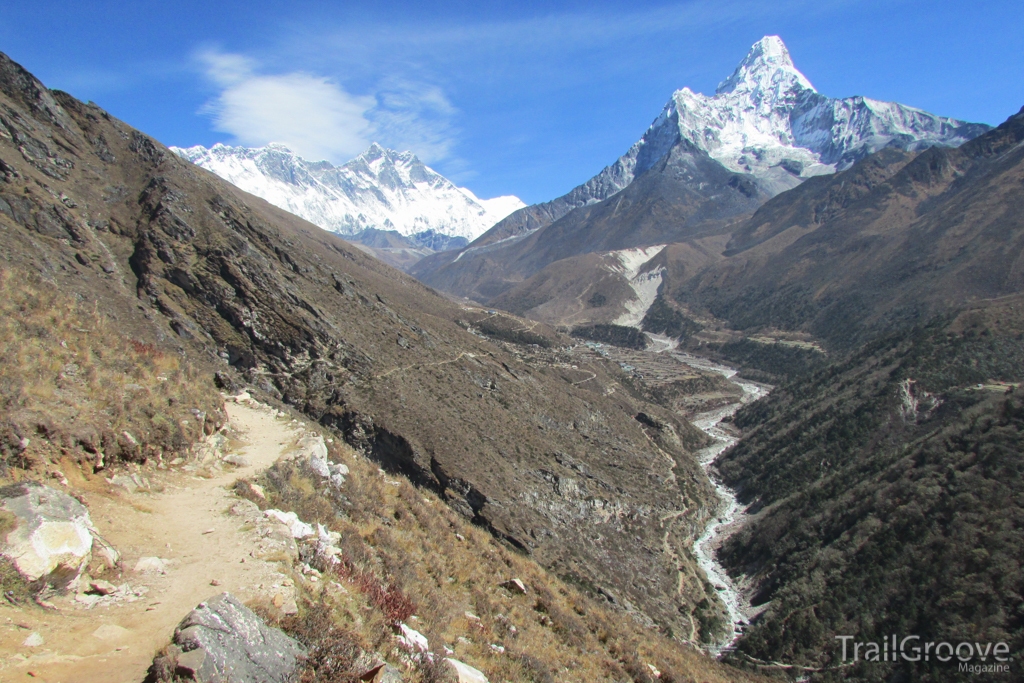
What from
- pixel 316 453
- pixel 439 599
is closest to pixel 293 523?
pixel 439 599

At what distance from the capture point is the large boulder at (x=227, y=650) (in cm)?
624

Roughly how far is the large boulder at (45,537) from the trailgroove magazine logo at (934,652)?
1462 inches

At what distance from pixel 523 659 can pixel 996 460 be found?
43.7 meters

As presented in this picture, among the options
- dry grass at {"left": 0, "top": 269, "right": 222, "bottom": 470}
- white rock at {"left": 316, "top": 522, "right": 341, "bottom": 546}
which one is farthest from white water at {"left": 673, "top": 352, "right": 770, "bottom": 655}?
dry grass at {"left": 0, "top": 269, "right": 222, "bottom": 470}

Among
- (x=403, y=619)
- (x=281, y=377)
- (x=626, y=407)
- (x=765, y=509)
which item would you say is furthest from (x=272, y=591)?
(x=626, y=407)

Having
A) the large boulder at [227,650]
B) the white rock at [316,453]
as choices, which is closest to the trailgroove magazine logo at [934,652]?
the white rock at [316,453]

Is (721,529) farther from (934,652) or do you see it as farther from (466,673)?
(466,673)

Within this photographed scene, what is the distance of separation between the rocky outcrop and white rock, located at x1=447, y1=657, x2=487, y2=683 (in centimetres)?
600

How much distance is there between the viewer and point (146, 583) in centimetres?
852

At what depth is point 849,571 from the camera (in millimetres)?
37438

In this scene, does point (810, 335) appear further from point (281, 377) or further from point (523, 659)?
Result: point (523, 659)

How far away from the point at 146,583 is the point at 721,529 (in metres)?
56.2

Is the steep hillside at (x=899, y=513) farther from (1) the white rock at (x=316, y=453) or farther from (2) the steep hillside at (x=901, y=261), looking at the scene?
(2) the steep hillside at (x=901, y=261)

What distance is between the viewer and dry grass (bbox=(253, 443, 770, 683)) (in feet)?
31.3
